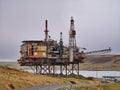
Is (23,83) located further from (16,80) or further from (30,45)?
(30,45)

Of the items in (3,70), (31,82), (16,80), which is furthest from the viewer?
(3,70)

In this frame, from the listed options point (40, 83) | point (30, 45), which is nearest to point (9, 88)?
point (40, 83)

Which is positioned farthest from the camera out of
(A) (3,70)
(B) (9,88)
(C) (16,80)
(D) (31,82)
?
(A) (3,70)

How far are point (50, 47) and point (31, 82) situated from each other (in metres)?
61.5

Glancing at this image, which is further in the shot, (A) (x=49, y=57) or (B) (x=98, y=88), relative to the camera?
(A) (x=49, y=57)

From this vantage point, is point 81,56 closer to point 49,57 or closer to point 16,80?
point 49,57

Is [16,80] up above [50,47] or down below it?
below

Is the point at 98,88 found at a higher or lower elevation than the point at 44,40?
lower

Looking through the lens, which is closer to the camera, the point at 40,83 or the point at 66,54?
the point at 40,83

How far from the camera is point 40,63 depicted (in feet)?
513

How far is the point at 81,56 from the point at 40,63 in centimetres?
1719

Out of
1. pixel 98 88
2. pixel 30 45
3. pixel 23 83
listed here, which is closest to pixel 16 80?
pixel 23 83

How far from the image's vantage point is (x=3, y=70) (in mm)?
111375

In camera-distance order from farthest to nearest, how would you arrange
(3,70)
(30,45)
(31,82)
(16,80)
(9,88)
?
(30,45)
(3,70)
(31,82)
(16,80)
(9,88)
